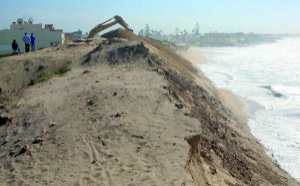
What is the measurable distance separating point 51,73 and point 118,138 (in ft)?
31.7

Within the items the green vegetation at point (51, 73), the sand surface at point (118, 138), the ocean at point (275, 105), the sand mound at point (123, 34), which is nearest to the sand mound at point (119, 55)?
the sand surface at point (118, 138)

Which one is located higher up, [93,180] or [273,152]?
[93,180]

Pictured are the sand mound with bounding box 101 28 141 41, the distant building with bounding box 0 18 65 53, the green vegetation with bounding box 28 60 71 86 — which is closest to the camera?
the green vegetation with bounding box 28 60 71 86

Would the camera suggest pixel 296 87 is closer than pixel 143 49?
No

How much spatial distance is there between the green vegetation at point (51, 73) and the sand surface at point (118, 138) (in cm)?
76

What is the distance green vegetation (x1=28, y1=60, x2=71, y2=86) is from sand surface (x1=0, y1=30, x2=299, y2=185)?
29.9 inches

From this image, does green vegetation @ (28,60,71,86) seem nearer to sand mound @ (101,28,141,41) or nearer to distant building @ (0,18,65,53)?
sand mound @ (101,28,141,41)

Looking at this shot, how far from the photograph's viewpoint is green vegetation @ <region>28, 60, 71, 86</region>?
653 inches

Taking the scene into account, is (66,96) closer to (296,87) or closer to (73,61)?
(73,61)

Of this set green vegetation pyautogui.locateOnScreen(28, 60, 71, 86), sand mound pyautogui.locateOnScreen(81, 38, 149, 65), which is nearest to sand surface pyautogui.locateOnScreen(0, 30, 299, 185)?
sand mound pyautogui.locateOnScreen(81, 38, 149, 65)

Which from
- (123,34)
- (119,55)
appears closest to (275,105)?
(123,34)

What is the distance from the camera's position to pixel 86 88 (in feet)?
41.2

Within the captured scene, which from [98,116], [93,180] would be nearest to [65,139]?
[98,116]

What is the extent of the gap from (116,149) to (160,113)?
7.21 feet
